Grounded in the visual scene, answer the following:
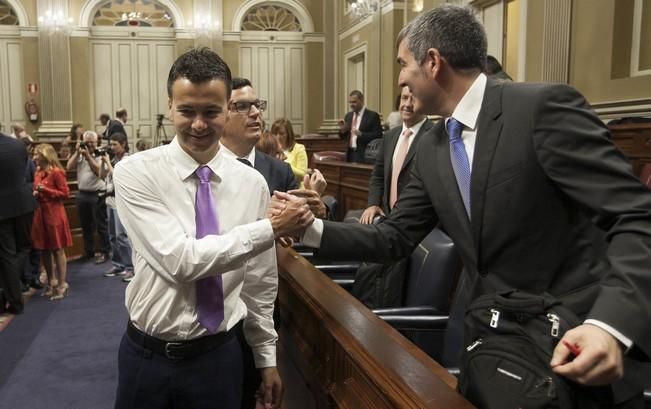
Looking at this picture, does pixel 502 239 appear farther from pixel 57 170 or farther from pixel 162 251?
pixel 57 170

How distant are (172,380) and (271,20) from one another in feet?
43.5

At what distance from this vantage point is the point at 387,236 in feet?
5.72

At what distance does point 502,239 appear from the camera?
4.20ft

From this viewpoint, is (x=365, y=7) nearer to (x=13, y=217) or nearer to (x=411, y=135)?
(x=13, y=217)

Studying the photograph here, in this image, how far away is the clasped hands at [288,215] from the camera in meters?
1.56

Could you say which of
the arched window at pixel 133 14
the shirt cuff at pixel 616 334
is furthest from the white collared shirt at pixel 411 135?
the arched window at pixel 133 14

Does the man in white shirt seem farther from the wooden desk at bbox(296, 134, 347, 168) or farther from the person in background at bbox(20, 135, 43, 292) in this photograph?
the wooden desk at bbox(296, 134, 347, 168)

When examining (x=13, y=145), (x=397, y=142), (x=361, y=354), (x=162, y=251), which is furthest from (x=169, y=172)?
(x=13, y=145)

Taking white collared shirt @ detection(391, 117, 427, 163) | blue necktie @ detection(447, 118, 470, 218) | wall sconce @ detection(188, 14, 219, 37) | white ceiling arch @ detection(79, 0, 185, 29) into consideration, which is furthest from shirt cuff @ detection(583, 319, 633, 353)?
white ceiling arch @ detection(79, 0, 185, 29)

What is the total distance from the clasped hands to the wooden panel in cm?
31

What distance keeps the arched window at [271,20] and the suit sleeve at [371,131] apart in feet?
22.7

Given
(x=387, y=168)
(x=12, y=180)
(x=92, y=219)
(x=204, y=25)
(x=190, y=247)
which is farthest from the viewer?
(x=204, y=25)

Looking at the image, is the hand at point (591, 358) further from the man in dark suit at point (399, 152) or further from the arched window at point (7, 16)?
the arched window at point (7, 16)

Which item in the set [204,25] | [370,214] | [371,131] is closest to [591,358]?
[370,214]
